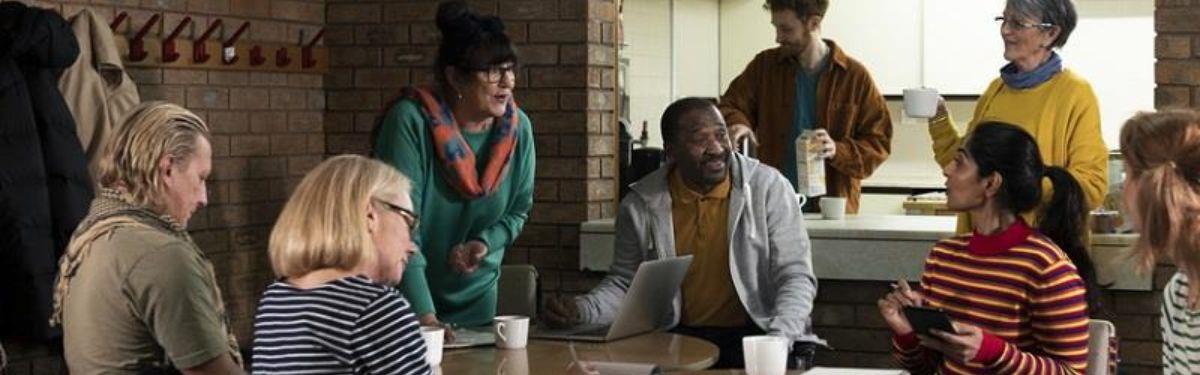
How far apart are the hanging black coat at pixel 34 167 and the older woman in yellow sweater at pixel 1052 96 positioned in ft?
8.46

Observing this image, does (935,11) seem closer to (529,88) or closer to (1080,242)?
(529,88)

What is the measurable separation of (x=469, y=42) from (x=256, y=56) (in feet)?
6.58

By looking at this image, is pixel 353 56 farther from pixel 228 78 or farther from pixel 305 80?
pixel 228 78

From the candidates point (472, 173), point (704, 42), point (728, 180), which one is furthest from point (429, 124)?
point (704, 42)

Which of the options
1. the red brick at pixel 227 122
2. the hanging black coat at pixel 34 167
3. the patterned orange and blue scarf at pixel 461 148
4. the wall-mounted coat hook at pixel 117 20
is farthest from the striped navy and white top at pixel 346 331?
the red brick at pixel 227 122

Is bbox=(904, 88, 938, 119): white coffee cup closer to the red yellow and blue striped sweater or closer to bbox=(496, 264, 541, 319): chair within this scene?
bbox=(496, 264, 541, 319): chair

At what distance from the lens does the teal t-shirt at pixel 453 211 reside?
4.76 meters

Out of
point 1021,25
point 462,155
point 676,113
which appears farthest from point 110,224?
point 1021,25

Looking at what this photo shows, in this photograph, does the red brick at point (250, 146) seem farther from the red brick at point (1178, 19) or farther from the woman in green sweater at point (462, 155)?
the red brick at point (1178, 19)

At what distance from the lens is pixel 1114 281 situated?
5.74m

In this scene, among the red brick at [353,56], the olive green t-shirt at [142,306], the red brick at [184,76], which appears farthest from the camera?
the red brick at [353,56]

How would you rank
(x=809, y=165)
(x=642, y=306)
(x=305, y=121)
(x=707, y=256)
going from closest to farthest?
(x=642, y=306) → (x=707, y=256) → (x=809, y=165) → (x=305, y=121)

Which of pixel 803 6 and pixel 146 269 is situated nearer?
pixel 146 269

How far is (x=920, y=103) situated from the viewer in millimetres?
5547
